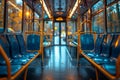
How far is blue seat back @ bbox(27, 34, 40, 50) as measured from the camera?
5645 mm

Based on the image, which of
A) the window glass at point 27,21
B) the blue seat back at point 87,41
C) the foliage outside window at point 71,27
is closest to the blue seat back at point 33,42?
the window glass at point 27,21

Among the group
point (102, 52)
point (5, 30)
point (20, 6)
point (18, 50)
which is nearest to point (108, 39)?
point (102, 52)

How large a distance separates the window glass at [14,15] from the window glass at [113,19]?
2.77m

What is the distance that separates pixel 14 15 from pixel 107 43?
9.16ft

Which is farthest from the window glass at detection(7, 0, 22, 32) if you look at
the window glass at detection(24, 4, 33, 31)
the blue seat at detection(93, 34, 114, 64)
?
the blue seat at detection(93, 34, 114, 64)

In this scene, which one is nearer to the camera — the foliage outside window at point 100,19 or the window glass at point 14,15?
the window glass at point 14,15

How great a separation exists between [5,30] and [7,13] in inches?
18.1

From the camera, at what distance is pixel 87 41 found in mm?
5812

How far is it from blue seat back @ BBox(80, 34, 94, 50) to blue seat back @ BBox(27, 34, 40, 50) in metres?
1.45

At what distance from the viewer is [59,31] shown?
52.2 ft

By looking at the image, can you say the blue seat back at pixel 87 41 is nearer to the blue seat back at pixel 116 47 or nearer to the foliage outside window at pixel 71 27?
the blue seat back at pixel 116 47

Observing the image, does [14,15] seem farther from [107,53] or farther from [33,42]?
[107,53]

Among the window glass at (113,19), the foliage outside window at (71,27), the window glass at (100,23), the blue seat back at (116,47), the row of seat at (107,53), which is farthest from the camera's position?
the foliage outside window at (71,27)

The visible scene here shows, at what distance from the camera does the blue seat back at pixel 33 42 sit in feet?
18.5
